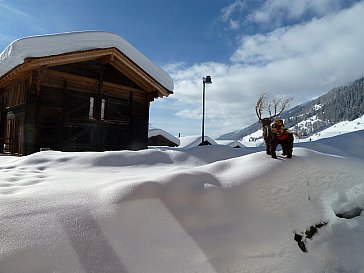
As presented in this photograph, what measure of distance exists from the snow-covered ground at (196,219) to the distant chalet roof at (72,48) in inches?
220

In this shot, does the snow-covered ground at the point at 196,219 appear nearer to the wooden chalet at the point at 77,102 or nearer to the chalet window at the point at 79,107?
the wooden chalet at the point at 77,102

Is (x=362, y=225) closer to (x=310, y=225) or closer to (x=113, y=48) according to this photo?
(x=310, y=225)

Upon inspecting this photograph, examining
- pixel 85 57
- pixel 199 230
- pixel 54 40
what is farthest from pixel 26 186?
pixel 85 57

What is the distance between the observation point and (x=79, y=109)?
34.7 ft

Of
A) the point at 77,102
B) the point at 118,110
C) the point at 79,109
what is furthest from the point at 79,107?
the point at 118,110

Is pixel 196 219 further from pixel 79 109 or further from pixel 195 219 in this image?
pixel 79 109

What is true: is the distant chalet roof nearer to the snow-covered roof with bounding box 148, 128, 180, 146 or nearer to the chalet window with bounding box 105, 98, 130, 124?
the chalet window with bounding box 105, 98, 130, 124

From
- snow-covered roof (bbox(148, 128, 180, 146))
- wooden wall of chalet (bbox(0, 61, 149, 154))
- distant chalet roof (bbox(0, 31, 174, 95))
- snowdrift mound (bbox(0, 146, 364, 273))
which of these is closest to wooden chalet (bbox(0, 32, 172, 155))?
wooden wall of chalet (bbox(0, 61, 149, 154))

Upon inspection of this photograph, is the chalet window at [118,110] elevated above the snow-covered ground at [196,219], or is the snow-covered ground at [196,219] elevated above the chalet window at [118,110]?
the chalet window at [118,110]

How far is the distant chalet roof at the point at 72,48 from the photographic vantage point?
7.90m

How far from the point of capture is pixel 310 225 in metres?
2.94

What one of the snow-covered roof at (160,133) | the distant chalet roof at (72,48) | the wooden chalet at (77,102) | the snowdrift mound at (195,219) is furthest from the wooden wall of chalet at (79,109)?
the snow-covered roof at (160,133)

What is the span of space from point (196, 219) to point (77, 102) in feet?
30.6

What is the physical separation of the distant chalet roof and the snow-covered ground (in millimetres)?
5577
